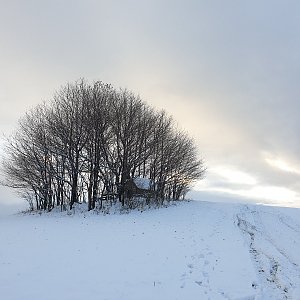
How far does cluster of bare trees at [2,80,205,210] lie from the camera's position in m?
36.9

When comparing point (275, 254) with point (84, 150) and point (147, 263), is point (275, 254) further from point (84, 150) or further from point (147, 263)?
point (84, 150)

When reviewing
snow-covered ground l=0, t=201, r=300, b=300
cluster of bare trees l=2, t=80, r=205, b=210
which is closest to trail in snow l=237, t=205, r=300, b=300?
snow-covered ground l=0, t=201, r=300, b=300

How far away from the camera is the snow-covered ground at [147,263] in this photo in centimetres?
1010

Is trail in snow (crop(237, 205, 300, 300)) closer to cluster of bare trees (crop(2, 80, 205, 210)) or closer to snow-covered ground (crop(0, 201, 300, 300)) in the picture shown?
snow-covered ground (crop(0, 201, 300, 300))

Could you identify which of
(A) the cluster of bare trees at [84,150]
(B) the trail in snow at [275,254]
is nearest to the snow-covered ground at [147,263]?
(B) the trail in snow at [275,254]

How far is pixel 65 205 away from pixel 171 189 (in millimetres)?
19901

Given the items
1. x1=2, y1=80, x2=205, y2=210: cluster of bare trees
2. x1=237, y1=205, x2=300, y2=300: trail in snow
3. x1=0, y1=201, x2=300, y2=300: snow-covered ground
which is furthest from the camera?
x1=2, y1=80, x2=205, y2=210: cluster of bare trees

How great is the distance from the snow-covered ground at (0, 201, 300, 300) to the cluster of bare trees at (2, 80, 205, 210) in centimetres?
1487

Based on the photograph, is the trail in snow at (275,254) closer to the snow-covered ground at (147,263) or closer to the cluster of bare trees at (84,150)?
the snow-covered ground at (147,263)

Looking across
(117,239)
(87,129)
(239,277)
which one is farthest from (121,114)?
(239,277)

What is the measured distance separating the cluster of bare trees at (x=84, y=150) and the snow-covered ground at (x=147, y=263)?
585 inches

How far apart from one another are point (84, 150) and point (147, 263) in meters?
25.6

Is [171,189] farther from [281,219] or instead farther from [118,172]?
[281,219]

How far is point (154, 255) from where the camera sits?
1467 cm
